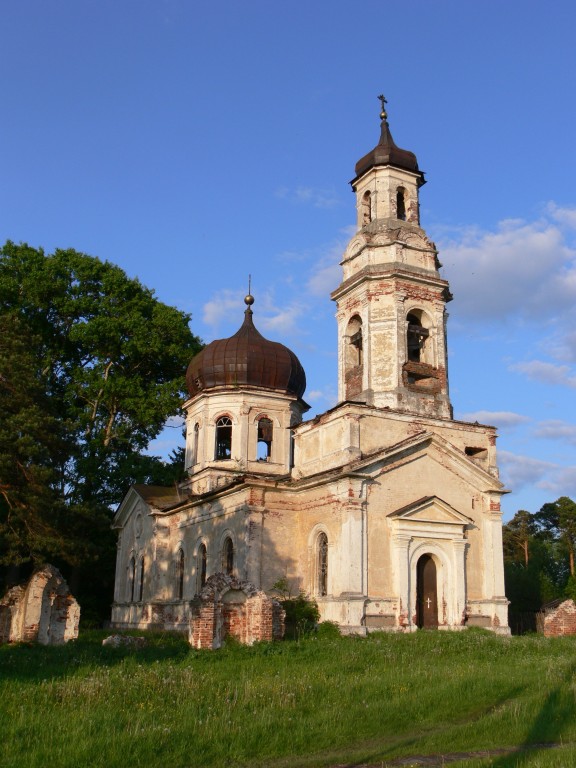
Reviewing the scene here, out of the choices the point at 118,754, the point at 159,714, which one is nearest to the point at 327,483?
the point at 159,714

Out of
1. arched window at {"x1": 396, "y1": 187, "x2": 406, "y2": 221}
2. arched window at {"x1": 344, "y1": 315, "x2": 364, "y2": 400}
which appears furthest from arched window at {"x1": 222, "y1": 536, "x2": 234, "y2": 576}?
arched window at {"x1": 396, "y1": 187, "x2": 406, "y2": 221}

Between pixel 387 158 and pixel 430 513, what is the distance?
1070cm

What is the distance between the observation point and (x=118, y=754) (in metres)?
7.54

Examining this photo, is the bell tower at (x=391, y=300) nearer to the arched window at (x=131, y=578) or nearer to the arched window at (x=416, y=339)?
the arched window at (x=416, y=339)

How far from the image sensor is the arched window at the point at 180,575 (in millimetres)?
26656

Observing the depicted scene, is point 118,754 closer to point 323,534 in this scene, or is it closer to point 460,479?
point 323,534

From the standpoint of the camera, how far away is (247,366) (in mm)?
28000

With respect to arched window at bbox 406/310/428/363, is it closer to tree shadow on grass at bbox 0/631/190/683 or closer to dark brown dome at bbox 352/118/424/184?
dark brown dome at bbox 352/118/424/184

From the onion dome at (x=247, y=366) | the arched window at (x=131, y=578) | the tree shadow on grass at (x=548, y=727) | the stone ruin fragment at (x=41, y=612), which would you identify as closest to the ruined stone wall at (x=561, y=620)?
the onion dome at (x=247, y=366)

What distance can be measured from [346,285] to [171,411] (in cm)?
1243

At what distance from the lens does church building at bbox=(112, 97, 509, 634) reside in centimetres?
2023

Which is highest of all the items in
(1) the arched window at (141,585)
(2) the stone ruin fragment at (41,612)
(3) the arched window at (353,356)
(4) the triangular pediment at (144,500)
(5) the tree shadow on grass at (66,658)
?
(3) the arched window at (353,356)

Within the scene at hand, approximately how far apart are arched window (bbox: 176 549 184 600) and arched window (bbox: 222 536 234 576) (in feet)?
12.4

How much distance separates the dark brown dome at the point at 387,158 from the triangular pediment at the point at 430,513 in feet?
33.2
